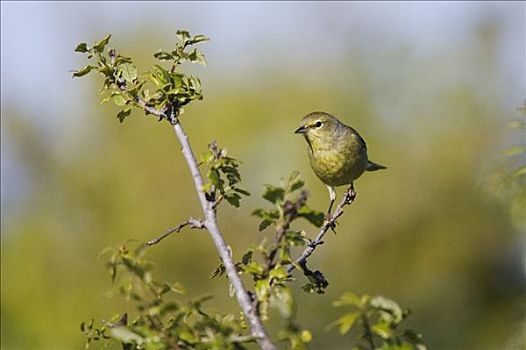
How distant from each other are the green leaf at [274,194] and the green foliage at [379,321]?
0.19 meters

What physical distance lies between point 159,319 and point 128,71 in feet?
1.99

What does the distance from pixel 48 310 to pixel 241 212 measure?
7.65 ft

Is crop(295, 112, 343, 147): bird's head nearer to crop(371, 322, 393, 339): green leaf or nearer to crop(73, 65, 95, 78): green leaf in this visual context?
crop(73, 65, 95, 78): green leaf

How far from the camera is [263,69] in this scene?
13617mm

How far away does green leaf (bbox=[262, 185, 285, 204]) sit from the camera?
1.49 meters

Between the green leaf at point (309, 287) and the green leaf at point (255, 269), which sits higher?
the green leaf at point (255, 269)

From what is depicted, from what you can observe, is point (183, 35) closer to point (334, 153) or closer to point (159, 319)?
point (159, 319)

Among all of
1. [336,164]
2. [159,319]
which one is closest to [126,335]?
[159,319]

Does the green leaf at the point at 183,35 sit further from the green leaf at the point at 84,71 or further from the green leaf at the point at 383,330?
the green leaf at the point at 383,330

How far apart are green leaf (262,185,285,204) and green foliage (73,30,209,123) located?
1.23ft

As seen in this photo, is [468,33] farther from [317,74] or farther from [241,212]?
[241,212]

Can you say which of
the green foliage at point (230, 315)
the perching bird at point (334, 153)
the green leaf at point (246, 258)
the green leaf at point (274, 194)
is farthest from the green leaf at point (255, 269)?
the perching bird at point (334, 153)

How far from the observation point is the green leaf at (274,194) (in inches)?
58.8

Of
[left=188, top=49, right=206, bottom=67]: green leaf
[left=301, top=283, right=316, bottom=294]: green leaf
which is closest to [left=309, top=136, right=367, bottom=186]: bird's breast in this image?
[left=301, top=283, right=316, bottom=294]: green leaf
